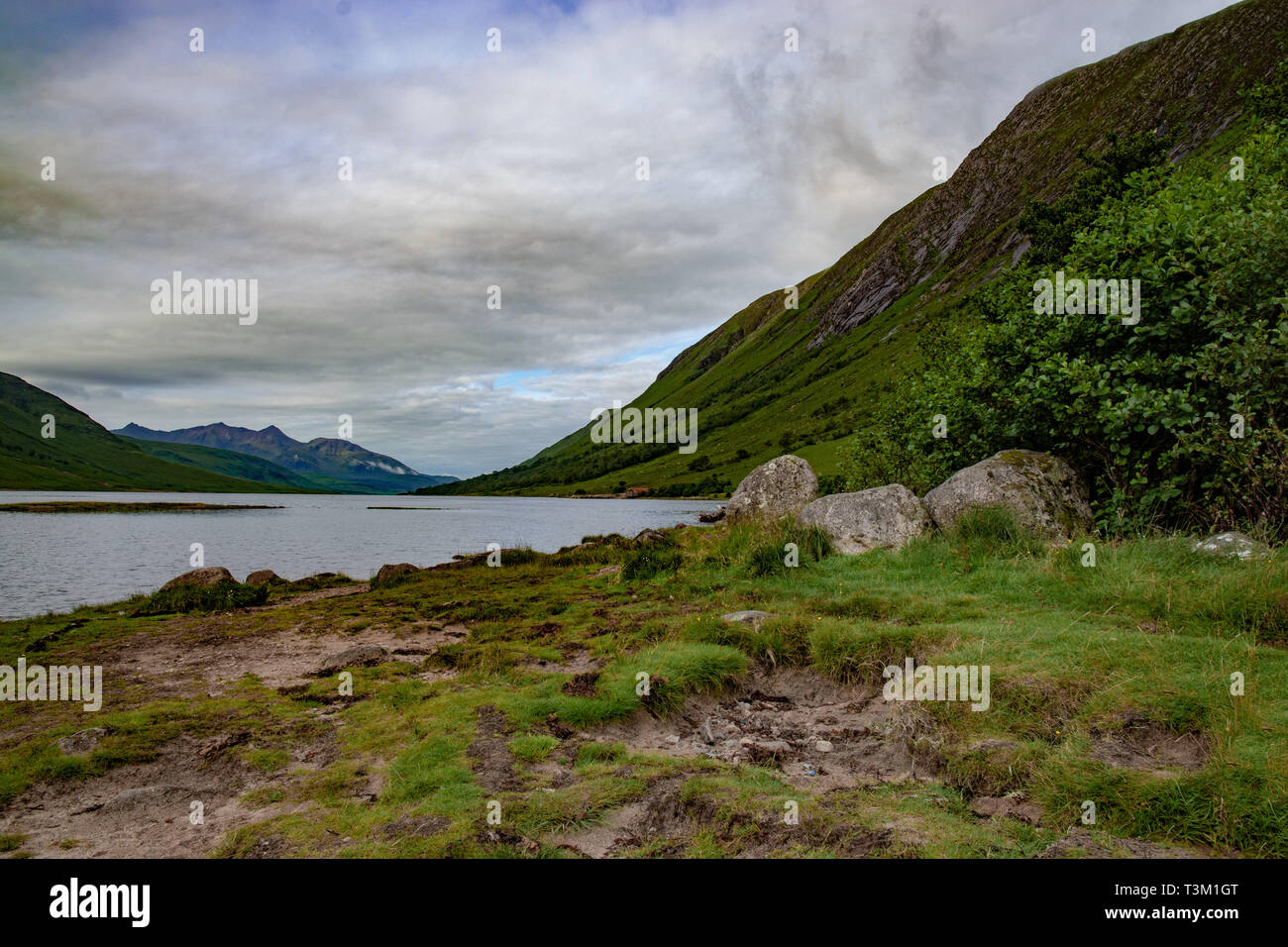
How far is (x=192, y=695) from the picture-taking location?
11.2 meters

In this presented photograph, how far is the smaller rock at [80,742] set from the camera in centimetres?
835

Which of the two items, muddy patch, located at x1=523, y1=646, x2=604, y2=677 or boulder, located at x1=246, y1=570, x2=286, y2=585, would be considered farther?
boulder, located at x1=246, y1=570, x2=286, y2=585

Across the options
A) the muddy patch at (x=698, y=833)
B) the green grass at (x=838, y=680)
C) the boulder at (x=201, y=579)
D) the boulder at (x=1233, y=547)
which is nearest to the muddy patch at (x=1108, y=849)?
the green grass at (x=838, y=680)

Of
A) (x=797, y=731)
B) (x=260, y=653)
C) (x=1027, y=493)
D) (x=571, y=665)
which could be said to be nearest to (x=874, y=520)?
(x=1027, y=493)

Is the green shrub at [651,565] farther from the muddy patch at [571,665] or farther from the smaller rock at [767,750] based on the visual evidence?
the smaller rock at [767,750]

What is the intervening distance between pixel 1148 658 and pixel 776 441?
169 metres

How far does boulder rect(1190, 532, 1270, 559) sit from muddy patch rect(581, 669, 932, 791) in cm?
656

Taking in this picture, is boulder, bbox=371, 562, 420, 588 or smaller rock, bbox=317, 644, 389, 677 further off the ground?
smaller rock, bbox=317, 644, 389, 677

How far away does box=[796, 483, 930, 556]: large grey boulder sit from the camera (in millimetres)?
16906

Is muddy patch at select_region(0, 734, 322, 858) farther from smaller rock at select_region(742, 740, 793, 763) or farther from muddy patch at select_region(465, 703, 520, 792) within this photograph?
smaller rock at select_region(742, 740, 793, 763)

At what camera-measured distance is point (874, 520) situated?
17.2 meters

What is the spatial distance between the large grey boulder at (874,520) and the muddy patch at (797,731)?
777 centimetres

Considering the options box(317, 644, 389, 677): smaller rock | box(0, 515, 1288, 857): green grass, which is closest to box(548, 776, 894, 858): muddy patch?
box(0, 515, 1288, 857): green grass

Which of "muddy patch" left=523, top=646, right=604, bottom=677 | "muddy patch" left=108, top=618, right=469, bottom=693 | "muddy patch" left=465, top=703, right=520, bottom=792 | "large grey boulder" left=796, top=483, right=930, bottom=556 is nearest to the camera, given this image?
"muddy patch" left=465, top=703, right=520, bottom=792
